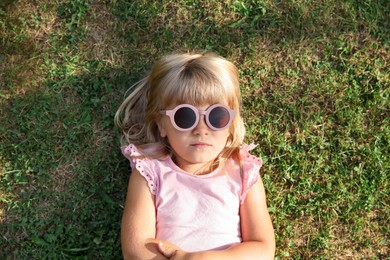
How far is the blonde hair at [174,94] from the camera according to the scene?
3488 millimetres

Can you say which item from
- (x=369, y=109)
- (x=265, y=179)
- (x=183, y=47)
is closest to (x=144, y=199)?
(x=265, y=179)

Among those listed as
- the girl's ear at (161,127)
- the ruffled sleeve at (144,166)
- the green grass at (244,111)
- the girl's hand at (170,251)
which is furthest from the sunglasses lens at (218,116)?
the girl's hand at (170,251)

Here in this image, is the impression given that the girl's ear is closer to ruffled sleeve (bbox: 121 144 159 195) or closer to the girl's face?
the girl's face

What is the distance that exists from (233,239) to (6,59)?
234cm

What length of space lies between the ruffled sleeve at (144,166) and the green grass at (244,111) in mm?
319

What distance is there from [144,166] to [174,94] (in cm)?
58

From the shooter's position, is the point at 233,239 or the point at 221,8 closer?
the point at 233,239

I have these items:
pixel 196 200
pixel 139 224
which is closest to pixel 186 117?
pixel 196 200

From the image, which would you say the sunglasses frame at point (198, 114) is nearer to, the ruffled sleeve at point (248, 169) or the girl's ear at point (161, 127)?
the girl's ear at point (161, 127)

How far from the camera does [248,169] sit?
3740mm

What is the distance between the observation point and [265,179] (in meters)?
4.09

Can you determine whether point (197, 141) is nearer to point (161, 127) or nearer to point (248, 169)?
point (161, 127)

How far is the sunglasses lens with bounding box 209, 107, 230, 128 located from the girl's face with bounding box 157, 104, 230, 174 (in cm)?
6

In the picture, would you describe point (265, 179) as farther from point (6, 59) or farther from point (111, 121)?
point (6, 59)
